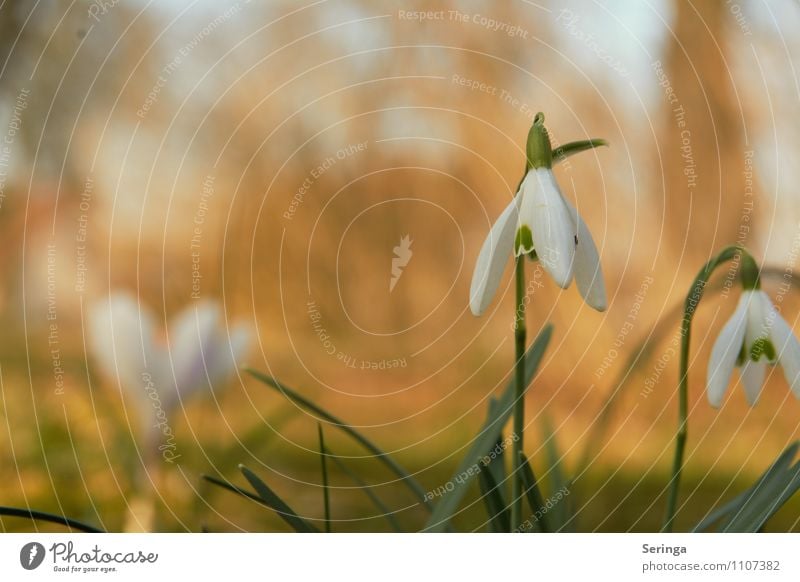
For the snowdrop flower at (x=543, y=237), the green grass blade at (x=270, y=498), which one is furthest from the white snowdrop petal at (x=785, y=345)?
the green grass blade at (x=270, y=498)

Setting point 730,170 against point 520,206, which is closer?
point 520,206

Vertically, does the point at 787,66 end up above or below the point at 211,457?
above

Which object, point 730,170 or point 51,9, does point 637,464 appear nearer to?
point 730,170

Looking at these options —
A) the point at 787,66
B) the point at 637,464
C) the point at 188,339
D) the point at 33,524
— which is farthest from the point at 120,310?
the point at 787,66

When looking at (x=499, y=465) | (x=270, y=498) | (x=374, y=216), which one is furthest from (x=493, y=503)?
(x=374, y=216)

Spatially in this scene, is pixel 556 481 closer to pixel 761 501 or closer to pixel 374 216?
pixel 761 501
